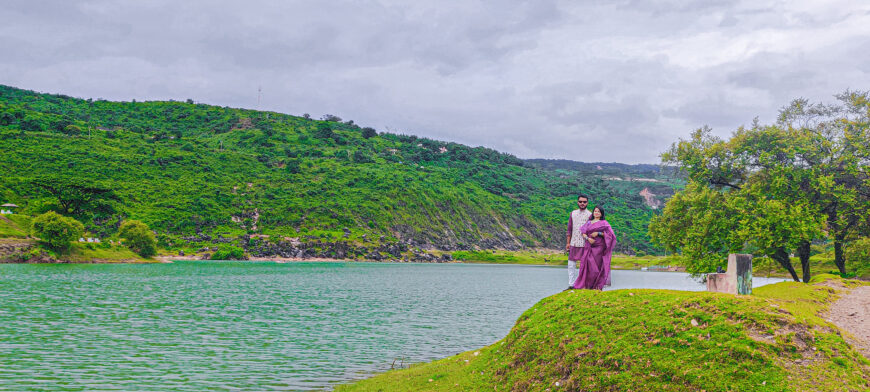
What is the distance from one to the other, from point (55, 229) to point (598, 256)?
9897 centimetres

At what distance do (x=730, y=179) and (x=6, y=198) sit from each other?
13458 cm

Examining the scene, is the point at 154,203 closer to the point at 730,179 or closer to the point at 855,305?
the point at 730,179

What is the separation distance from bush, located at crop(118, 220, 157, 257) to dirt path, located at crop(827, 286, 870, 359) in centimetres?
11411

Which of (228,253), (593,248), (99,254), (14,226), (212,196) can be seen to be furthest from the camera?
(212,196)

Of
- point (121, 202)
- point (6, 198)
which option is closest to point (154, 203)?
point (121, 202)

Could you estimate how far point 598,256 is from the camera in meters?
17.2

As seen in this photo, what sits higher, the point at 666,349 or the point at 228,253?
the point at 666,349

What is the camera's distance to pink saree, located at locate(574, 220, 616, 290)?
1705cm

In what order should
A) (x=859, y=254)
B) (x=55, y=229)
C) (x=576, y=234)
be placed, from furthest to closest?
(x=55, y=229)
(x=859, y=254)
(x=576, y=234)

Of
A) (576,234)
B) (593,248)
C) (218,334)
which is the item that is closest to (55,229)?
(218,334)

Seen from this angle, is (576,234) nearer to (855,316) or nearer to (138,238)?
(855,316)

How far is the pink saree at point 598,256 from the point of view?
1705 centimetres

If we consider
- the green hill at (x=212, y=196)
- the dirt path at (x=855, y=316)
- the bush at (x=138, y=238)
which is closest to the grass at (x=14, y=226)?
the green hill at (x=212, y=196)

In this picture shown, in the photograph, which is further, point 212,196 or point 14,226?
point 212,196
